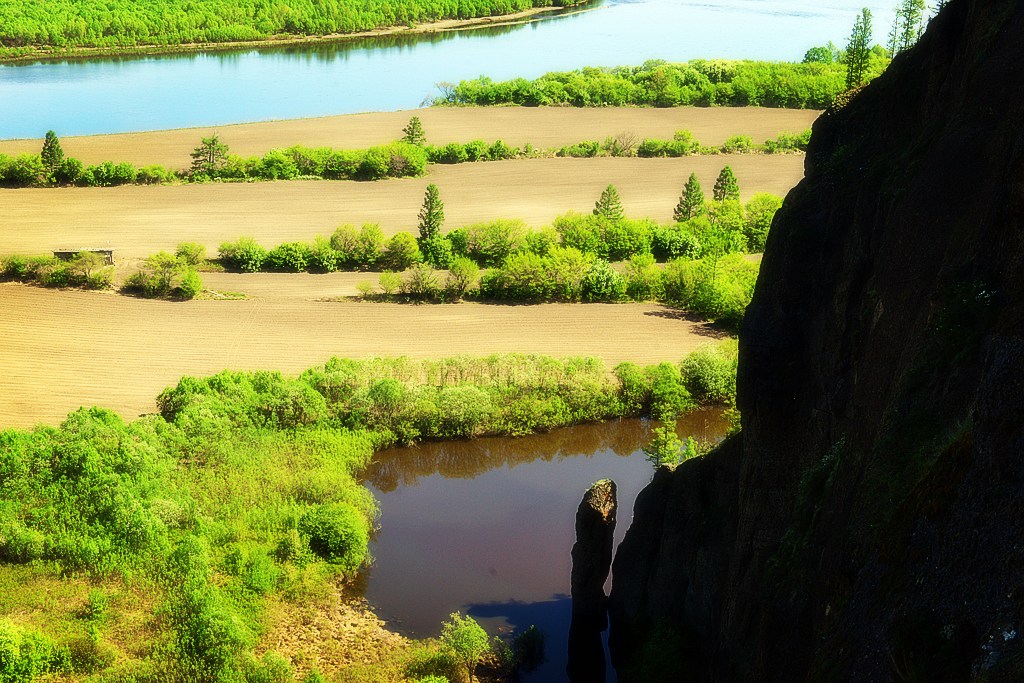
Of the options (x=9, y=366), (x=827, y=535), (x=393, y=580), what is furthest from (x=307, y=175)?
(x=827, y=535)

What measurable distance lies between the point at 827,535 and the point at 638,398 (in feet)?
97.5

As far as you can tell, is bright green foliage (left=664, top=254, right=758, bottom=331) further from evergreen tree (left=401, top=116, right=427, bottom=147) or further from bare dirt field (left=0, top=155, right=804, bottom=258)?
evergreen tree (left=401, top=116, right=427, bottom=147)

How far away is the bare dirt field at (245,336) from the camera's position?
4959 centimetres

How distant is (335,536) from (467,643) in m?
7.71

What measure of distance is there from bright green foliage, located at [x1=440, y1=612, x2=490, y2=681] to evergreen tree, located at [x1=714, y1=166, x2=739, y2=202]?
53355mm

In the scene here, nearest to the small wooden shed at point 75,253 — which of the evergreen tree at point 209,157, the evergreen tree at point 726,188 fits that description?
the evergreen tree at point 209,157

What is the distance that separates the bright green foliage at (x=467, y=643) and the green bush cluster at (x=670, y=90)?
300ft

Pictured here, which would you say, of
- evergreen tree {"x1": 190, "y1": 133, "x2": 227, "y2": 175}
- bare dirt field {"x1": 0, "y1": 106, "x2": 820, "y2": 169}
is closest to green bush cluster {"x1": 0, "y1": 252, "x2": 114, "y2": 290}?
evergreen tree {"x1": 190, "y1": 133, "x2": 227, "y2": 175}

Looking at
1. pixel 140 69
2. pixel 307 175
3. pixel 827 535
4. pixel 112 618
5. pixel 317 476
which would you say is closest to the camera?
pixel 827 535

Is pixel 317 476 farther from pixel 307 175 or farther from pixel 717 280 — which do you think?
pixel 307 175

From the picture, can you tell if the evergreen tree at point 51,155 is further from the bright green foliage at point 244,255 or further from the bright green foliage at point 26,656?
the bright green foliage at point 26,656

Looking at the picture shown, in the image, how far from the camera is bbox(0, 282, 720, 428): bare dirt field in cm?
4959

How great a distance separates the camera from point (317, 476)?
130 feet

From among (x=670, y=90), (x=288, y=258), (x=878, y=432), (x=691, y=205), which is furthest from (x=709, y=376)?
(x=670, y=90)
